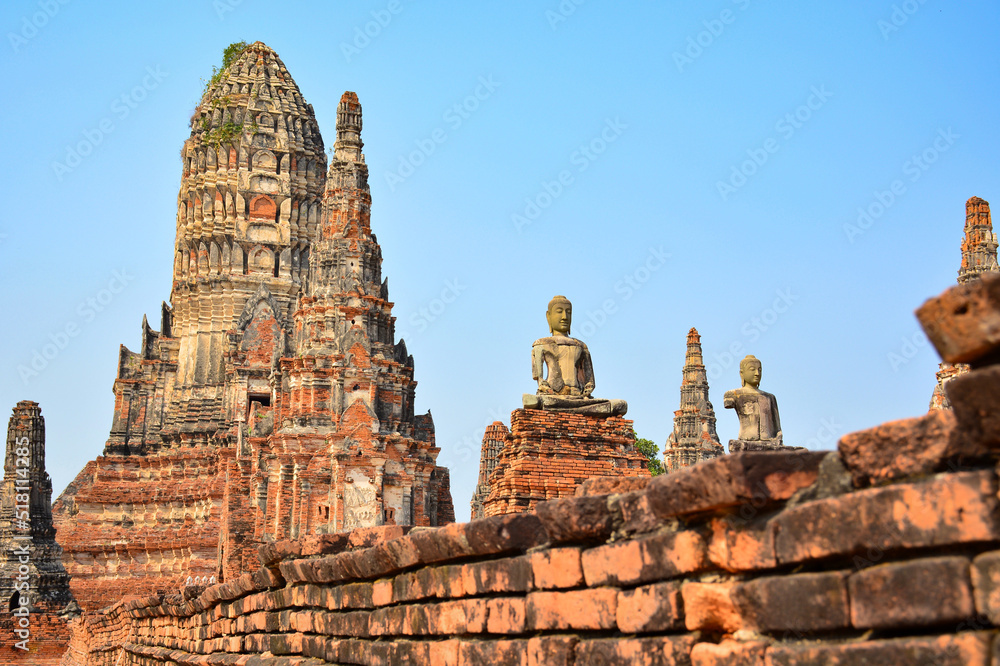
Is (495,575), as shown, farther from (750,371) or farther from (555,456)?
(750,371)

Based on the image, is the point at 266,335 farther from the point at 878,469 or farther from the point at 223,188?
the point at 878,469

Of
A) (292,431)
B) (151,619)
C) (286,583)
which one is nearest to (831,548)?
(286,583)

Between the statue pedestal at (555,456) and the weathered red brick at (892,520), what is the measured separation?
27.1 feet

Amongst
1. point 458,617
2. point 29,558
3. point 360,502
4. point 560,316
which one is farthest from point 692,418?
point 458,617

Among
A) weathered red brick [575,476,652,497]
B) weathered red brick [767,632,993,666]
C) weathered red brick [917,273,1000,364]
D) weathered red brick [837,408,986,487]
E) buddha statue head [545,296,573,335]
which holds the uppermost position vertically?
buddha statue head [545,296,573,335]

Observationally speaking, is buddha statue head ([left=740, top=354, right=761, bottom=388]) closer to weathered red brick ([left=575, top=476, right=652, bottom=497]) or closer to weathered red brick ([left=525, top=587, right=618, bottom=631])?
weathered red brick ([left=575, top=476, right=652, bottom=497])

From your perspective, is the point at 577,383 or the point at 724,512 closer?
the point at 724,512

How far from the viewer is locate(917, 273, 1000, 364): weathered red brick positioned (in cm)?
333

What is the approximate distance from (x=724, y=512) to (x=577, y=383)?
859cm

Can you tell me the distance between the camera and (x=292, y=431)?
1101 inches

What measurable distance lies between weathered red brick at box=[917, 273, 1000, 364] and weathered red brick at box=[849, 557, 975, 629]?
620 mm

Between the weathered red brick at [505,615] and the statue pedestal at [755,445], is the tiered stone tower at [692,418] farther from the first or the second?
the weathered red brick at [505,615]

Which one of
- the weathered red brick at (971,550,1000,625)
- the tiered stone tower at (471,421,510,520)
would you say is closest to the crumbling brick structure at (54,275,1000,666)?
the weathered red brick at (971,550,1000,625)

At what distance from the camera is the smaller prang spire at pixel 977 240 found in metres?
19.0
